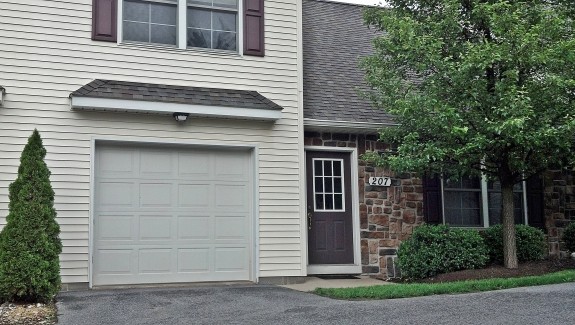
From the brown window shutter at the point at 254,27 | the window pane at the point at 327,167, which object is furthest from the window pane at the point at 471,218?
the brown window shutter at the point at 254,27

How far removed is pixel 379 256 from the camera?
1095 centimetres

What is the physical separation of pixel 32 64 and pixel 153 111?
1773 millimetres

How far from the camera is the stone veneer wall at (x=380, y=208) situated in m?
10.9

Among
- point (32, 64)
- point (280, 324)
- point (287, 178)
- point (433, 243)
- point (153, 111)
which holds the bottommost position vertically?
point (280, 324)

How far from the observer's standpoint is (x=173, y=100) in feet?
30.5

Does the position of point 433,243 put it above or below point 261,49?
below

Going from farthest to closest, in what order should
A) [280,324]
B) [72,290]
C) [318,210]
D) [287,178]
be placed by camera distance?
[318,210]
[287,178]
[72,290]
[280,324]

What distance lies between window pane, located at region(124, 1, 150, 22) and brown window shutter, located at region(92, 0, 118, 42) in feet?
0.74

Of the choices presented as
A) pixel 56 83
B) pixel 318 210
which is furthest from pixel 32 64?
pixel 318 210

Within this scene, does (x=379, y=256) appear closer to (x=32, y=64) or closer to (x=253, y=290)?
(x=253, y=290)

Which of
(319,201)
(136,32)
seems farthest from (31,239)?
(319,201)

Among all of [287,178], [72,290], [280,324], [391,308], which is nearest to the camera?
[280,324]

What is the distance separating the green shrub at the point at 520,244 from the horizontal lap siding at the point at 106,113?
136 inches

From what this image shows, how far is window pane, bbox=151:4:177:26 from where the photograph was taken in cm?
974
